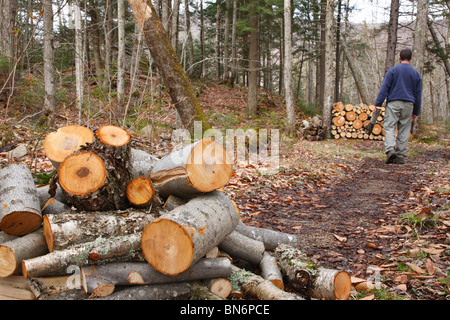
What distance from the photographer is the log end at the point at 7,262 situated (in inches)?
79.0

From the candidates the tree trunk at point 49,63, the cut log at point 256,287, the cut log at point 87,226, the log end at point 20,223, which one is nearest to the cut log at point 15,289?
the cut log at point 87,226

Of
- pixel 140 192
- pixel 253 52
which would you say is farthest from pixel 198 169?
pixel 253 52

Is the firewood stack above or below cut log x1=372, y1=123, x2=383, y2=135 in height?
below

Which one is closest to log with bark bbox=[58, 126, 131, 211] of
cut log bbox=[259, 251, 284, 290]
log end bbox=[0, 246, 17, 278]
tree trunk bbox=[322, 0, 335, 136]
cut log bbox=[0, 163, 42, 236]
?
cut log bbox=[0, 163, 42, 236]

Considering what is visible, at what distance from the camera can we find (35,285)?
6.50ft

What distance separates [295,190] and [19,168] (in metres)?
4.34

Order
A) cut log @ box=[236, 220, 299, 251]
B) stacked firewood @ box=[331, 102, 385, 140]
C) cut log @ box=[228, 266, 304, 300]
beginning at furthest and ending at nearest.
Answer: stacked firewood @ box=[331, 102, 385, 140] < cut log @ box=[236, 220, 299, 251] < cut log @ box=[228, 266, 304, 300]

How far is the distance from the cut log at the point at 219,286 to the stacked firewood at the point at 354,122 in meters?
12.2

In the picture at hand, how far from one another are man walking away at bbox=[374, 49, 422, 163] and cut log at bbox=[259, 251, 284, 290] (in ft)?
16.4

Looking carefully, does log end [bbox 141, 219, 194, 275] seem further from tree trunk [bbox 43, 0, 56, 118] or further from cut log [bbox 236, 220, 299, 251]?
tree trunk [bbox 43, 0, 56, 118]

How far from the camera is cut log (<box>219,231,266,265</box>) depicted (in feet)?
8.84

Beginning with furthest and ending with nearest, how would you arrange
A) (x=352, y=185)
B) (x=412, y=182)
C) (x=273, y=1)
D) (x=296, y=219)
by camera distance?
1. (x=273, y=1)
2. (x=352, y=185)
3. (x=412, y=182)
4. (x=296, y=219)
